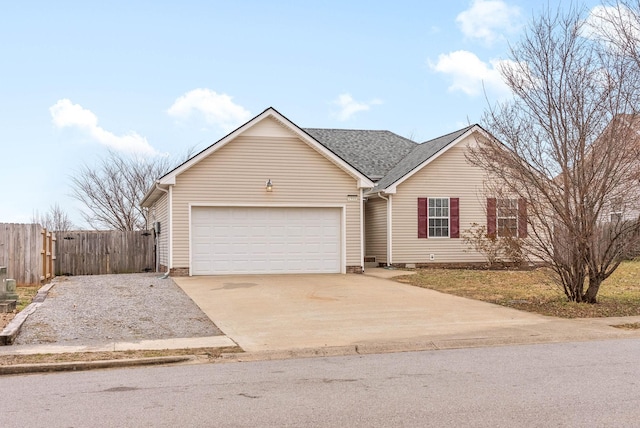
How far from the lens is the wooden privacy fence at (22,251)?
61.4 feet

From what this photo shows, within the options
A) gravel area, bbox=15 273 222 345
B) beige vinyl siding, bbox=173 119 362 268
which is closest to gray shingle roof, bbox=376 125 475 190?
beige vinyl siding, bbox=173 119 362 268

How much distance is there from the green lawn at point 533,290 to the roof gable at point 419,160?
3520 millimetres

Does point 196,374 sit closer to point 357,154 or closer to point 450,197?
point 450,197

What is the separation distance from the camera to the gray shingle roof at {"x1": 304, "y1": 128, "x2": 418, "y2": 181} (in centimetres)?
2747

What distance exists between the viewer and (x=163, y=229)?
22562 mm

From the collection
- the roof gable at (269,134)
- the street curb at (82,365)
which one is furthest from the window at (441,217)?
the street curb at (82,365)

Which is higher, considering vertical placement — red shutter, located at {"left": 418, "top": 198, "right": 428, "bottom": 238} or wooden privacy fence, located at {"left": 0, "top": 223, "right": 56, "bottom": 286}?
red shutter, located at {"left": 418, "top": 198, "right": 428, "bottom": 238}

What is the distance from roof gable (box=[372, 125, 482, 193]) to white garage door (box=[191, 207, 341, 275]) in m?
3.48

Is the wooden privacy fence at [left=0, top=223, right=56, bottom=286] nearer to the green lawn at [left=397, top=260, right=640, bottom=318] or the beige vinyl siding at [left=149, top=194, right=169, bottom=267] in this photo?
the beige vinyl siding at [left=149, top=194, right=169, bottom=267]

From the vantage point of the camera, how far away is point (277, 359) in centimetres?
884

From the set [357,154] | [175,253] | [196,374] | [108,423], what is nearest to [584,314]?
[196,374]

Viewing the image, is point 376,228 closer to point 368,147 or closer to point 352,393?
point 368,147

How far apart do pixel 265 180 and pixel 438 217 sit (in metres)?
7.43

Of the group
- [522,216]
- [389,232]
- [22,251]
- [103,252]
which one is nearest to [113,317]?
[522,216]
